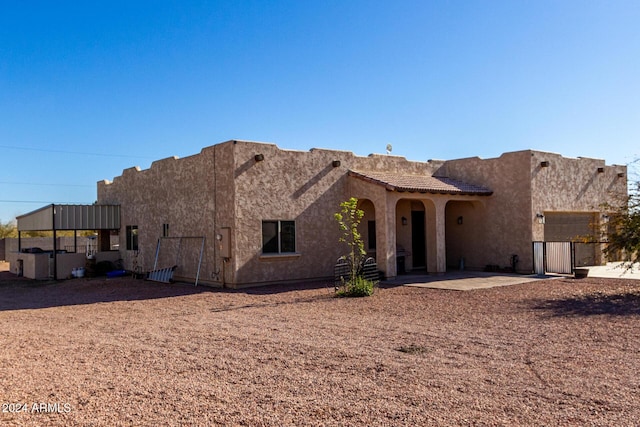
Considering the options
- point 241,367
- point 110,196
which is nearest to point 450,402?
point 241,367

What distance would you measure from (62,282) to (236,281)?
882 centimetres

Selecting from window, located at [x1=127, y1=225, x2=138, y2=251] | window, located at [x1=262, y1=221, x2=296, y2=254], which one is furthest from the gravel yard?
window, located at [x1=127, y1=225, x2=138, y2=251]

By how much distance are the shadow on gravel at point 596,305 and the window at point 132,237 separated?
1719cm

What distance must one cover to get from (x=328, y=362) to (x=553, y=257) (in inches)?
595

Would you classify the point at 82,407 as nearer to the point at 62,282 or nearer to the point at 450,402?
the point at 450,402

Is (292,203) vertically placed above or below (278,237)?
above

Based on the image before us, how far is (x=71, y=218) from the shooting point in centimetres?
2323

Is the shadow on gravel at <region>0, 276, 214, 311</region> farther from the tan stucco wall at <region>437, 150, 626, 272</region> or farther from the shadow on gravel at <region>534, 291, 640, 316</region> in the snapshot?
the tan stucco wall at <region>437, 150, 626, 272</region>

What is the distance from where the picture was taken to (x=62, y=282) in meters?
21.3

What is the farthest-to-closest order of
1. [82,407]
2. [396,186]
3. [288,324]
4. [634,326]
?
1. [396,186]
2. [288,324]
3. [634,326]
4. [82,407]

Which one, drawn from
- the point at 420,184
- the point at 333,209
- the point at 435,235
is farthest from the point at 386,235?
the point at 420,184

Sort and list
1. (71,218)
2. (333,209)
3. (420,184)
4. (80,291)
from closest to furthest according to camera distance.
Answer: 1. (80,291)
2. (333,209)
3. (420,184)
4. (71,218)

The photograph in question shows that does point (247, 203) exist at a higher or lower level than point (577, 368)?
higher

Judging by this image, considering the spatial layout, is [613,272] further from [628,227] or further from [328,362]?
[328,362]
